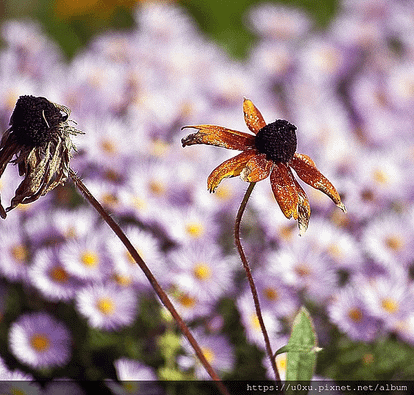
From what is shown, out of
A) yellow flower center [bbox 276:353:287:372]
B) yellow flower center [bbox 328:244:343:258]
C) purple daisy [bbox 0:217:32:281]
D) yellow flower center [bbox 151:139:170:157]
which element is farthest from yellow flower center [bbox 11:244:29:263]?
yellow flower center [bbox 328:244:343:258]

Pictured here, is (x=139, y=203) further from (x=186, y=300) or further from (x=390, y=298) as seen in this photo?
(x=390, y=298)

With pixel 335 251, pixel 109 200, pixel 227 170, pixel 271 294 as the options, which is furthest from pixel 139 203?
pixel 227 170

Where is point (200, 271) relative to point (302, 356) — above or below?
above

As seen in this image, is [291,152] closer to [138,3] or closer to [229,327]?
[229,327]

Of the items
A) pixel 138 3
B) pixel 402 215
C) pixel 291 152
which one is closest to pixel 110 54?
pixel 138 3

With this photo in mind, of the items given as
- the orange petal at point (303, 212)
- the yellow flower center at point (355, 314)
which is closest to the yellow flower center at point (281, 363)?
the yellow flower center at point (355, 314)

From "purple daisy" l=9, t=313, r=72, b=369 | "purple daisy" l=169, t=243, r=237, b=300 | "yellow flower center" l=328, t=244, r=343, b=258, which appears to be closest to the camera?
"purple daisy" l=9, t=313, r=72, b=369

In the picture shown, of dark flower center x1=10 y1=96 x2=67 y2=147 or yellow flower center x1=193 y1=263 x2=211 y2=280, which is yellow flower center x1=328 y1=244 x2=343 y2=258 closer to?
yellow flower center x1=193 y1=263 x2=211 y2=280
